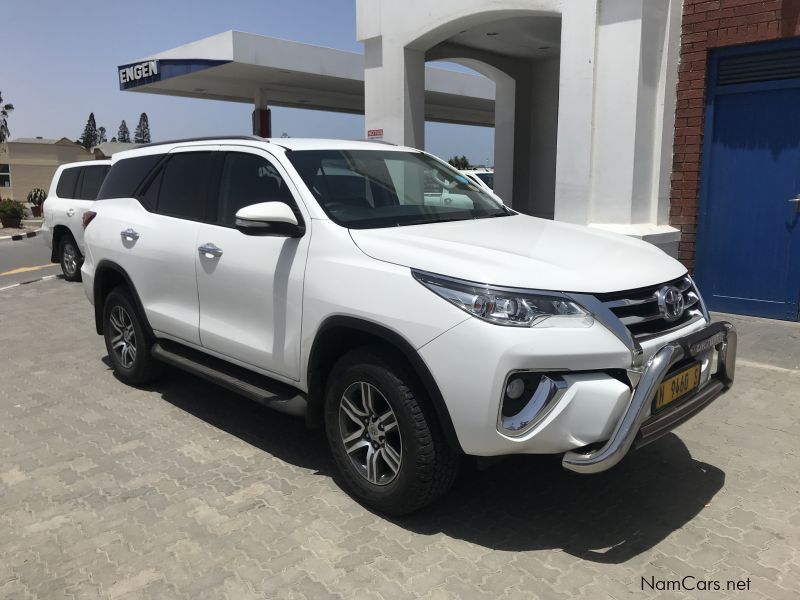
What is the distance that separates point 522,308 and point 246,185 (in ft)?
7.32

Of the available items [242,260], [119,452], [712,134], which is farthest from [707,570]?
[712,134]

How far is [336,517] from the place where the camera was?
A: 352 centimetres

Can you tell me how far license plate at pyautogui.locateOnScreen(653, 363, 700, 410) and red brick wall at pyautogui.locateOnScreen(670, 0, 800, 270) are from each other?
480 cm

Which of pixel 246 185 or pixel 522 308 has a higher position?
pixel 246 185

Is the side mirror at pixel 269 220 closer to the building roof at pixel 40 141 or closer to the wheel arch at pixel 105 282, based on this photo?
the wheel arch at pixel 105 282

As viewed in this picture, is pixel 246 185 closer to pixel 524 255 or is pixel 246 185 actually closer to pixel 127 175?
pixel 127 175

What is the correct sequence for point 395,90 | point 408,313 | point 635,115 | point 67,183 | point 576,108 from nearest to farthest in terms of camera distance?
point 408,313 → point 635,115 → point 576,108 → point 395,90 → point 67,183

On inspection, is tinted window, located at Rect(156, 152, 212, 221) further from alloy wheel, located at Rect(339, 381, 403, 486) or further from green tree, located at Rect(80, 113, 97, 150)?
green tree, located at Rect(80, 113, 97, 150)

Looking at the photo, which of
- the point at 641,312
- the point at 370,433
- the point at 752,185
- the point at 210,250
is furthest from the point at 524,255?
the point at 752,185

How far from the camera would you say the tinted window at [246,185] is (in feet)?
13.6

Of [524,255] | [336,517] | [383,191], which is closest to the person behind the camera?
[524,255]

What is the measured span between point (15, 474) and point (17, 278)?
960 cm

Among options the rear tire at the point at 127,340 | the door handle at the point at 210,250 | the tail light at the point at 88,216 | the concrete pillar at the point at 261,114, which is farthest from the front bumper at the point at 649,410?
the concrete pillar at the point at 261,114

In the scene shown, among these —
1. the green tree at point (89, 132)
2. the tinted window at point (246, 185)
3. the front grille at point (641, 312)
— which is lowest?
the front grille at point (641, 312)
